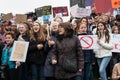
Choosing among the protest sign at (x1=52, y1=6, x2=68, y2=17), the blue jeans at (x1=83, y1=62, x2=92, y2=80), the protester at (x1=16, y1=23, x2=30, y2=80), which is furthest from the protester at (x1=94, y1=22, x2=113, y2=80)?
the protest sign at (x1=52, y1=6, x2=68, y2=17)

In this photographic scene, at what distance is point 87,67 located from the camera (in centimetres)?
1120

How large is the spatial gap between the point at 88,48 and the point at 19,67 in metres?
1.80

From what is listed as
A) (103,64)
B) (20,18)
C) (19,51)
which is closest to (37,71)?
(19,51)

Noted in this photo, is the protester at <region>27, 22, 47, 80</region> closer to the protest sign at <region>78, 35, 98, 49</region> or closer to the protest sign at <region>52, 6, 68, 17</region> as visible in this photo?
the protest sign at <region>78, 35, 98, 49</region>

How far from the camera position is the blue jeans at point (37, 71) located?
1057cm

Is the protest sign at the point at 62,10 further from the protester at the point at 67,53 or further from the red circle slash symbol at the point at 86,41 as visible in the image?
the protester at the point at 67,53

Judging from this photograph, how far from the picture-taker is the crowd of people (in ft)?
30.9

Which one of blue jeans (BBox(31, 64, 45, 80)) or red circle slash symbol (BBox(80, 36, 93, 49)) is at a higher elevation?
red circle slash symbol (BBox(80, 36, 93, 49))

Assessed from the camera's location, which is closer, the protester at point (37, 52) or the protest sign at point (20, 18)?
the protester at point (37, 52)

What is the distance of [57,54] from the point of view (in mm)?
9617

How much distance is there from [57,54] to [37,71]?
1.18m

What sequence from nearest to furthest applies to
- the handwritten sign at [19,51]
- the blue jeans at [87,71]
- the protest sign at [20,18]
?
the handwritten sign at [19,51], the blue jeans at [87,71], the protest sign at [20,18]

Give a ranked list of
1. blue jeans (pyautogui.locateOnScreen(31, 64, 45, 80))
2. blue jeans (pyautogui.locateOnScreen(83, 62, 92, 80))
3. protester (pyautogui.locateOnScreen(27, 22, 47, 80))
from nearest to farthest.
A: protester (pyautogui.locateOnScreen(27, 22, 47, 80))
blue jeans (pyautogui.locateOnScreen(31, 64, 45, 80))
blue jeans (pyautogui.locateOnScreen(83, 62, 92, 80))

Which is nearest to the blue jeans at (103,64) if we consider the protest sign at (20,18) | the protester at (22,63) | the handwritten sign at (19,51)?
the protester at (22,63)
